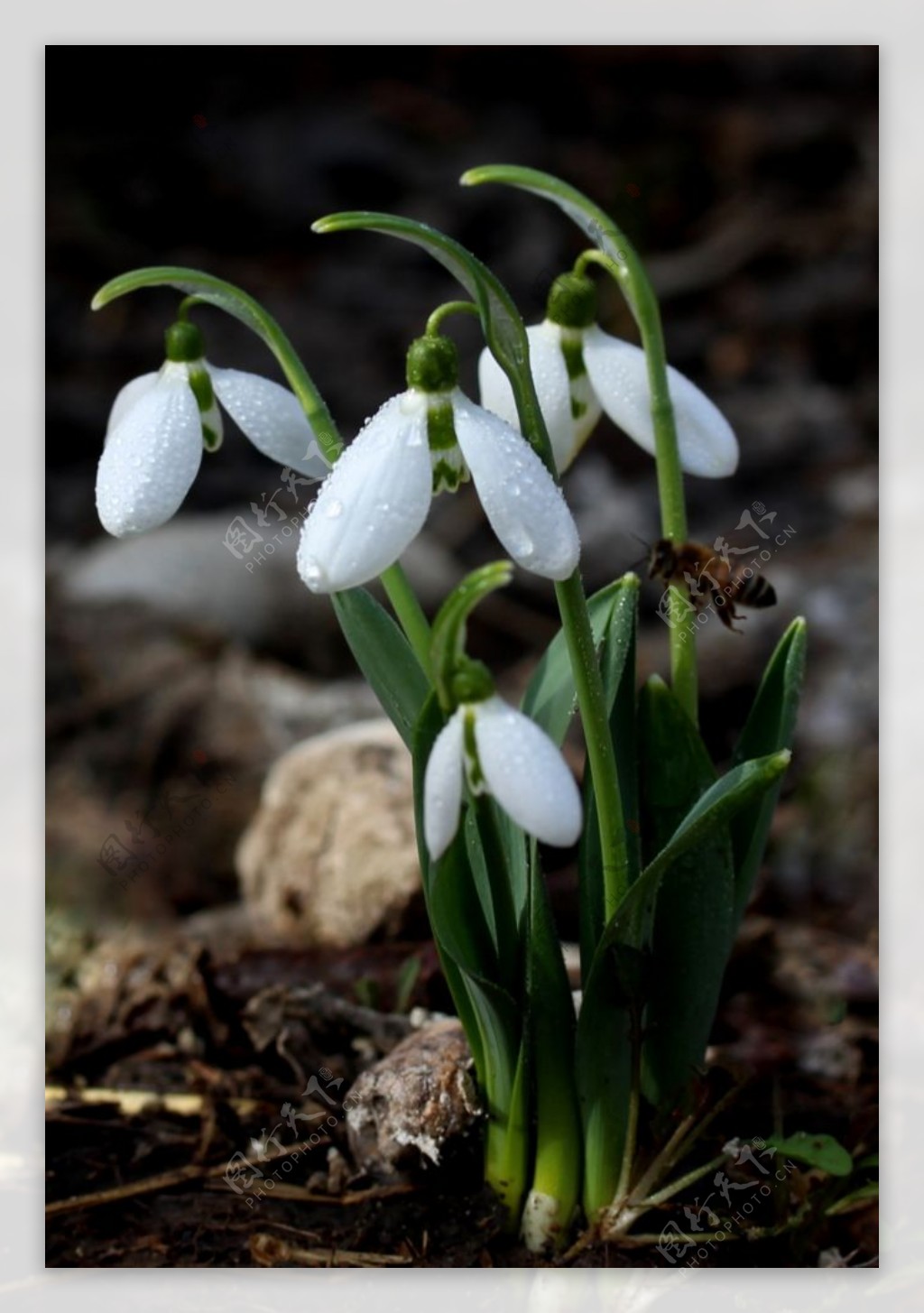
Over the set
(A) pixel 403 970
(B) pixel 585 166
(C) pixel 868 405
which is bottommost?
(A) pixel 403 970

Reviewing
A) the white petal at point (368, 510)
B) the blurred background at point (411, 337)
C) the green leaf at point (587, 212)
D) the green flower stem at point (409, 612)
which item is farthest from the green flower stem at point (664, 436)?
the blurred background at point (411, 337)

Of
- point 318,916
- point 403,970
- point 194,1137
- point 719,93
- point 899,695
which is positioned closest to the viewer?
point 194,1137

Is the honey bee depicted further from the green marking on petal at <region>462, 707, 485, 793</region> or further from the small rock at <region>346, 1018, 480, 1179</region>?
the small rock at <region>346, 1018, 480, 1179</region>

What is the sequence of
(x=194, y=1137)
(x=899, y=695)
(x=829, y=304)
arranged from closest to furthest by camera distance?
(x=194, y=1137)
(x=899, y=695)
(x=829, y=304)

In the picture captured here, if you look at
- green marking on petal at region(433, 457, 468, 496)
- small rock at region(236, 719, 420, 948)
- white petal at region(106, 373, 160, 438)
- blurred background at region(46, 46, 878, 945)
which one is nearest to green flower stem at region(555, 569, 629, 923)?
green marking on petal at region(433, 457, 468, 496)

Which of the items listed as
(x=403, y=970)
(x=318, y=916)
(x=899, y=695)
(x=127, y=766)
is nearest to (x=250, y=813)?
(x=127, y=766)

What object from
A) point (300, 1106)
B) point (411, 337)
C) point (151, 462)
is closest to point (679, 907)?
point (300, 1106)

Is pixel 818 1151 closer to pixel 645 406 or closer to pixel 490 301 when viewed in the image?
pixel 645 406

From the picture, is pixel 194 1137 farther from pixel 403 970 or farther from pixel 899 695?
pixel 899 695

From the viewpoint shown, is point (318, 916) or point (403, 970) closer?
point (403, 970)
